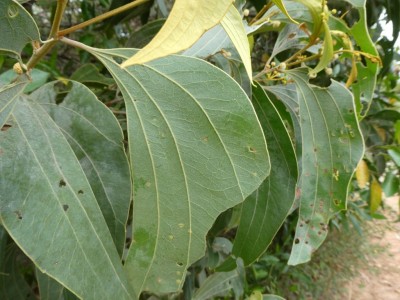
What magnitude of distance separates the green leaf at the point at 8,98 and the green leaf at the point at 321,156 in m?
0.42

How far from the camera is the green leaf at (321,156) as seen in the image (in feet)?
2.30

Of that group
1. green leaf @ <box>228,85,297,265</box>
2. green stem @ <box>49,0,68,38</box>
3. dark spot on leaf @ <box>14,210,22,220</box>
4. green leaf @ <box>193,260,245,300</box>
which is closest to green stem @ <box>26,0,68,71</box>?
green stem @ <box>49,0,68,38</box>

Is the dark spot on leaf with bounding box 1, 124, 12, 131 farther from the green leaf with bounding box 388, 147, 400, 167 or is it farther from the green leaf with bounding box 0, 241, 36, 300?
the green leaf with bounding box 388, 147, 400, 167

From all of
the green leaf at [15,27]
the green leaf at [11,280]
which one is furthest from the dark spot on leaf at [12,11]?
the green leaf at [11,280]

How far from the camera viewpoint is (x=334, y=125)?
28.2 inches

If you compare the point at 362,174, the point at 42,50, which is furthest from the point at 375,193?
the point at 42,50

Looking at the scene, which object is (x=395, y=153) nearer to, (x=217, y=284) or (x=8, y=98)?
(x=217, y=284)

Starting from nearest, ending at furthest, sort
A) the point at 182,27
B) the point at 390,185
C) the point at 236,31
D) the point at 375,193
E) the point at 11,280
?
the point at 182,27 → the point at 236,31 → the point at 11,280 → the point at 390,185 → the point at 375,193

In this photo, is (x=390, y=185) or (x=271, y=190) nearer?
(x=271, y=190)

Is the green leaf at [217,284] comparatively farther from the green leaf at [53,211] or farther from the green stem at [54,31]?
the green stem at [54,31]

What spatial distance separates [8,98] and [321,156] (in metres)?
0.47

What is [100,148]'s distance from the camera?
609mm

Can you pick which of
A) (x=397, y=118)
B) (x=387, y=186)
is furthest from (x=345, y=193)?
(x=387, y=186)

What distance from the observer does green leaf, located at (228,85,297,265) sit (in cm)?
68
